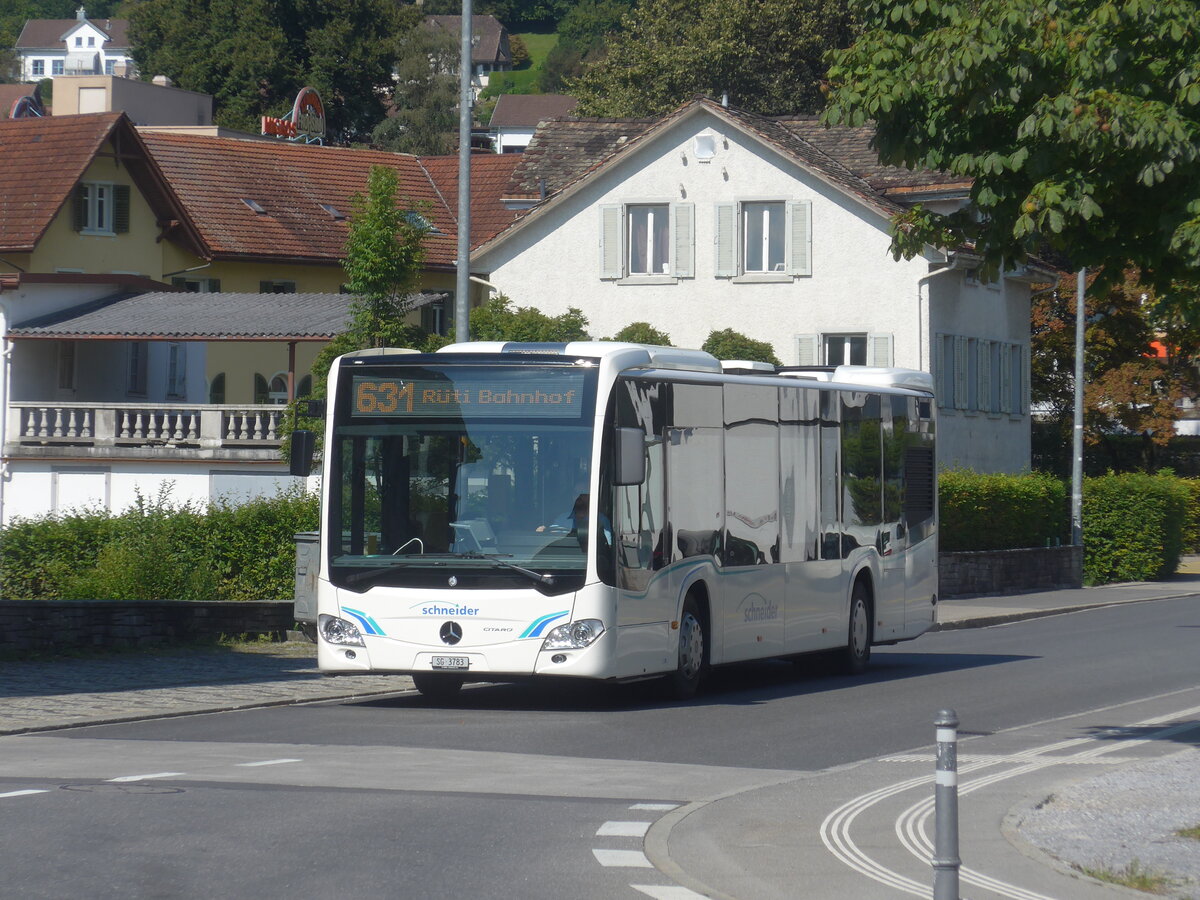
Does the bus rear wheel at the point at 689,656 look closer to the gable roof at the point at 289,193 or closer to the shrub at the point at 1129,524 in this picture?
the shrub at the point at 1129,524

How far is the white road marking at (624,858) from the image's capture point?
9092mm

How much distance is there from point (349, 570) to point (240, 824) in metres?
6.55

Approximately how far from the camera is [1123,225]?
487 inches

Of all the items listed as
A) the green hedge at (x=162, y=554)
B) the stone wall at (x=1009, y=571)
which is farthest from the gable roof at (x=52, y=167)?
the stone wall at (x=1009, y=571)

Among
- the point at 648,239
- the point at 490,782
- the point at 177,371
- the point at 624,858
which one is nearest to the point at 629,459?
the point at 490,782

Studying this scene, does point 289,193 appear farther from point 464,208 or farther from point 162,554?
point 464,208

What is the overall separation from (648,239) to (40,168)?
50.7 feet

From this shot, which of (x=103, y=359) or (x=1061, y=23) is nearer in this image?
(x=1061, y=23)

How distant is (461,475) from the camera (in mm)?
16219

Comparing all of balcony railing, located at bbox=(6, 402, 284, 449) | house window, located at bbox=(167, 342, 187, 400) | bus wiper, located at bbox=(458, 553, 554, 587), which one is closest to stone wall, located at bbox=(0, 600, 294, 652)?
bus wiper, located at bbox=(458, 553, 554, 587)

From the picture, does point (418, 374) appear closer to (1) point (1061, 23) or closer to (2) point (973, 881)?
(1) point (1061, 23)

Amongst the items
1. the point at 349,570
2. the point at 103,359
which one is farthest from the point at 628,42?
the point at 349,570

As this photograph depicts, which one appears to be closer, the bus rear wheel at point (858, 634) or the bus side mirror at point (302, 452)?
the bus side mirror at point (302, 452)

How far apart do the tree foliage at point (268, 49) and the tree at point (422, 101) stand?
4.03 m
